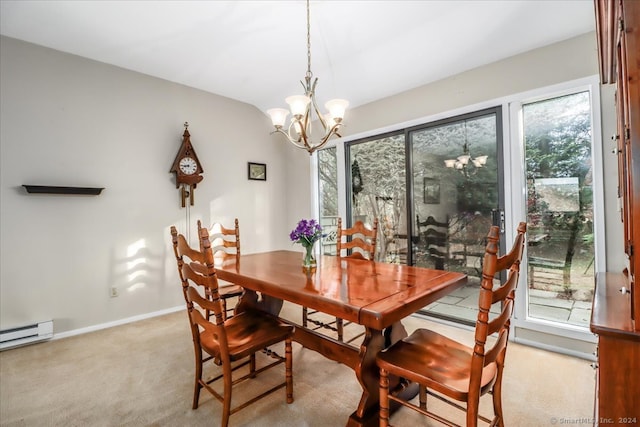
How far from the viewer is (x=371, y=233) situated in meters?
2.74

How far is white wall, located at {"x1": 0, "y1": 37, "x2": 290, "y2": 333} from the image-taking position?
2783mm

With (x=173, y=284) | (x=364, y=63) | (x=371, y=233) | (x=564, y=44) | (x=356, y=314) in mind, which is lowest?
(x=173, y=284)

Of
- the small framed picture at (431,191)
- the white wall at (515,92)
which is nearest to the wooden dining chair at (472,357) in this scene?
the white wall at (515,92)

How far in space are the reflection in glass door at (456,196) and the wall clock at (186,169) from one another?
2.62 m

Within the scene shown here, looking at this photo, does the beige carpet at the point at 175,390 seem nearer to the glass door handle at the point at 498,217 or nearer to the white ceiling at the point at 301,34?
the glass door handle at the point at 498,217

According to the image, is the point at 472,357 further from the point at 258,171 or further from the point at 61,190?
the point at 258,171

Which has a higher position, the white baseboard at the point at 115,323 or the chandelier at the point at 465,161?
the chandelier at the point at 465,161

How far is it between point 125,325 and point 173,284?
2.07 ft

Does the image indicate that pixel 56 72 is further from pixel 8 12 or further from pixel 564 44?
pixel 564 44

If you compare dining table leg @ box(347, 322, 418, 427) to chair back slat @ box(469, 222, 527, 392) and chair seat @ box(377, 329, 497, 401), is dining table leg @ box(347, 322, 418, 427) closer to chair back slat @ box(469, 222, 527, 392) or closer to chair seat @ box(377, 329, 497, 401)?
chair seat @ box(377, 329, 497, 401)

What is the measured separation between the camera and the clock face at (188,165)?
366 cm

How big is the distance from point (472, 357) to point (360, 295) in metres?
0.54

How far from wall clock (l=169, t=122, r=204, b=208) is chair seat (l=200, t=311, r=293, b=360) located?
2206mm

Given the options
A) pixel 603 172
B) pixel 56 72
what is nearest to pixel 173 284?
pixel 56 72
